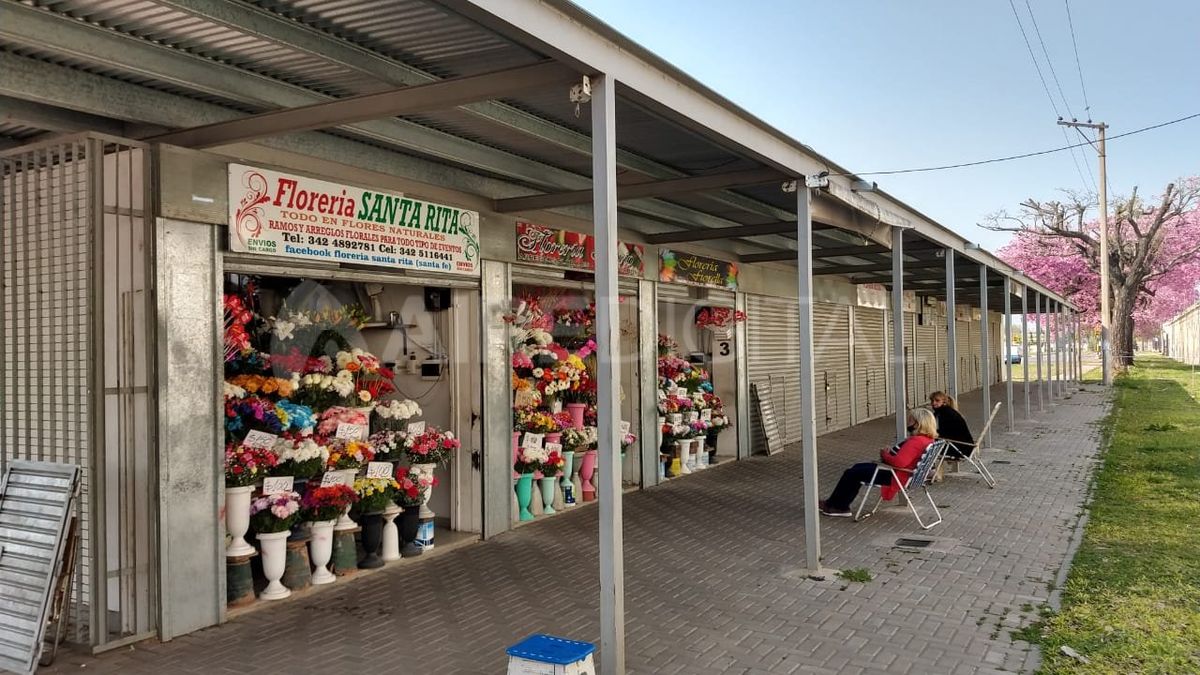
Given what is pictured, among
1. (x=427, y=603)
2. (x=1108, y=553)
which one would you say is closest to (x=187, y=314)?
(x=427, y=603)

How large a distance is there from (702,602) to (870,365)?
45.6ft

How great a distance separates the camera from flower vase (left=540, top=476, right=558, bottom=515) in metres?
8.16

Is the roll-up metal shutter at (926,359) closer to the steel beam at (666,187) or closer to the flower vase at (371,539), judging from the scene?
the steel beam at (666,187)

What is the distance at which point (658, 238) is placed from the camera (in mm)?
9719

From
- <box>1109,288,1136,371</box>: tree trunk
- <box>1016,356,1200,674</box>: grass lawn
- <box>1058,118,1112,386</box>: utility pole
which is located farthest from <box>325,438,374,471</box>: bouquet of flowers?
<box>1109,288,1136,371</box>: tree trunk

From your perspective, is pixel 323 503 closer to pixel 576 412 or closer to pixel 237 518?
pixel 237 518

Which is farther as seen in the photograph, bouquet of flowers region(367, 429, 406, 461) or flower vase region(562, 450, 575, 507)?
flower vase region(562, 450, 575, 507)

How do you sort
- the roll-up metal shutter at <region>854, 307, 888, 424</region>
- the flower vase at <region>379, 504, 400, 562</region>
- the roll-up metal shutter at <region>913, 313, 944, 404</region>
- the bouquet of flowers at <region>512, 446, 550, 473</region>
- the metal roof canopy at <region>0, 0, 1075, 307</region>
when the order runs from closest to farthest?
the metal roof canopy at <region>0, 0, 1075, 307</region> < the flower vase at <region>379, 504, 400, 562</region> < the bouquet of flowers at <region>512, 446, 550, 473</region> < the roll-up metal shutter at <region>854, 307, 888, 424</region> < the roll-up metal shutter at <region>913, 313, 944, 404</region>

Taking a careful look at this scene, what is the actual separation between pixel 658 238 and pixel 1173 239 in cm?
3435

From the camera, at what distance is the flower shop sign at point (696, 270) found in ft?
33.5

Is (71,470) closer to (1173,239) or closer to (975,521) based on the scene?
(975,521)

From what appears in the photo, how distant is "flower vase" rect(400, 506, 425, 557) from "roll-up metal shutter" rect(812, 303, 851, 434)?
387 inches

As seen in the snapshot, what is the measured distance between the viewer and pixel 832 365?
627 inches

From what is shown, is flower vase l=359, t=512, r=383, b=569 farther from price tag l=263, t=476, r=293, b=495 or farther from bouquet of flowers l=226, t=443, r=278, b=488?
bouquet of flowers l=226, t=443, r=278, b=488
